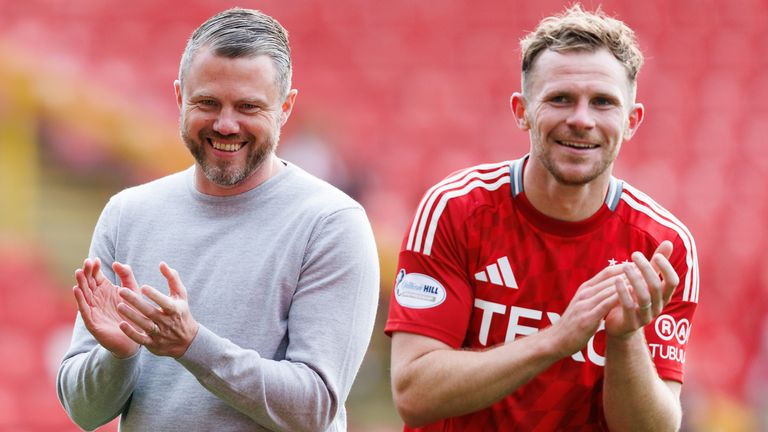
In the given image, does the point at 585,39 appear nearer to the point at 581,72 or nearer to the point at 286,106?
the point at 581,72

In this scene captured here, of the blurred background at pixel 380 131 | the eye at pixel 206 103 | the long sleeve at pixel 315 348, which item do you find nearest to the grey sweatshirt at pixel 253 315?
the long sleeve at pixel 315 348

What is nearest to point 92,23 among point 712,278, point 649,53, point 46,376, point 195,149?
point 46,376

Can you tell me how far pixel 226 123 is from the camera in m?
2.52

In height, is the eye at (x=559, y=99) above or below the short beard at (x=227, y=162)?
above

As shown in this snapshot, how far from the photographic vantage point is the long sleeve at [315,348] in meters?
2.37

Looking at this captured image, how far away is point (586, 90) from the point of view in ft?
8.73

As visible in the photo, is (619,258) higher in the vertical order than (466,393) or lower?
higher

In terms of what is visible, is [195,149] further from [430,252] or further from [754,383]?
[754,383]

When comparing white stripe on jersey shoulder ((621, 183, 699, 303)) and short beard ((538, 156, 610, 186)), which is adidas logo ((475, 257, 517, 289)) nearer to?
short beard ((538, 156, 610, 186))

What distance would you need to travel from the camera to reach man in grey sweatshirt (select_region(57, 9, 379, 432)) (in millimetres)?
2438

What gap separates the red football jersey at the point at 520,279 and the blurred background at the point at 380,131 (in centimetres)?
413

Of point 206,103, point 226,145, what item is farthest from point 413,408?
point 206,103

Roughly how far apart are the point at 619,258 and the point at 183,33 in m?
5.92

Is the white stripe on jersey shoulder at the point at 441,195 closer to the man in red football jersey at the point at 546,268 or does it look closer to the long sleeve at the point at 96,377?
the man in red football jersey at the point at 546,268
